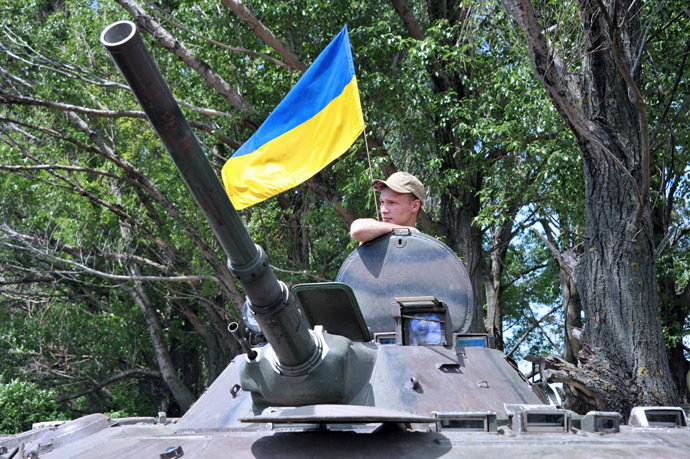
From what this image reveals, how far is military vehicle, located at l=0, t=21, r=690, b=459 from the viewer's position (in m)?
3.50

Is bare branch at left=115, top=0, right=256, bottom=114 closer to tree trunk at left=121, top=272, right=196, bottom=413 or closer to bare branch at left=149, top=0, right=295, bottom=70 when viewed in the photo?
bare branch at left=149, top=0, right=295, bottom=70

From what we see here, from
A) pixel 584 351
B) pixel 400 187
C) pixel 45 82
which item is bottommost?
pixel 584 351

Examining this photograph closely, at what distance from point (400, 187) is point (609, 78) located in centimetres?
476

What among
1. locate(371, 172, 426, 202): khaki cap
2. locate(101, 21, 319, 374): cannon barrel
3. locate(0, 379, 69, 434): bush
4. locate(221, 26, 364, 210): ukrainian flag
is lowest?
locate(0, 379, 69, 434): bush

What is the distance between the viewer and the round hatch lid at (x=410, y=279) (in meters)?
5.65

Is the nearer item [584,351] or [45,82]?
[584,351]

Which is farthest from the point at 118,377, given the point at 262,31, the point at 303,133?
the point at 303,133

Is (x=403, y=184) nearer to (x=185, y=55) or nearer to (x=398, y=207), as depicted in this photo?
(x=398, y=207)

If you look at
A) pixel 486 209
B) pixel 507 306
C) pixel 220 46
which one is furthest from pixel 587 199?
pixel 507 306

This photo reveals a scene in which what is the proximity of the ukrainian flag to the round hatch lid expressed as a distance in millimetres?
4602

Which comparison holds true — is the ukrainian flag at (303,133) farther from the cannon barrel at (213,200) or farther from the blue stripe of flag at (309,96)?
the cannon barrel at (213,200)

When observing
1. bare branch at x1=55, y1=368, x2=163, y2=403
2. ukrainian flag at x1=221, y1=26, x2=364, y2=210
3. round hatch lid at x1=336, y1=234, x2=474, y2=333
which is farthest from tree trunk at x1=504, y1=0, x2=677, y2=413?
bare branch at x1=55, y1=368, x2=163, y2=403

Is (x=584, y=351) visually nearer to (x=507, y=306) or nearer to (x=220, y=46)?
(x=220, y=46)

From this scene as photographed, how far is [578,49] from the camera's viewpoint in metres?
9.45
